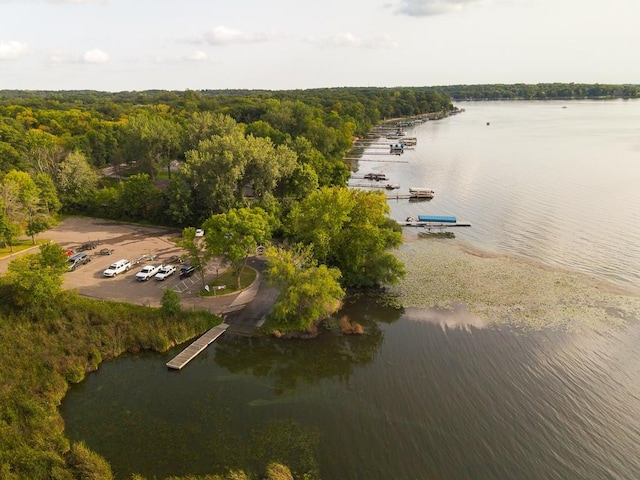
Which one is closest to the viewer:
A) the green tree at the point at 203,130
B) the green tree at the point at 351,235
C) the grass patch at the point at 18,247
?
the green tree at the point at 351,235

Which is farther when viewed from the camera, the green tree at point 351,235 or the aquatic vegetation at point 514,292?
the green tree at point 351,235

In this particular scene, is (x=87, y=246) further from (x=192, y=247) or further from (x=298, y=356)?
(x=298, y=356)

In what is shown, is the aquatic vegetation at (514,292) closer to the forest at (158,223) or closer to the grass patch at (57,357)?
the forest at (158,223)

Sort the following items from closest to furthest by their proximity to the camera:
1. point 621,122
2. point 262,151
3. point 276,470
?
point 276,470
point 262,151
point 621,122

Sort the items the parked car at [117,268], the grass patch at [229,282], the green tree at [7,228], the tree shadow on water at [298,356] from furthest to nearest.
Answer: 1. the green tree at [7,228]
2. the parked car at [117,268]
3. the grass patch at [229,282]
4. the tree shadow on water at [298,356]

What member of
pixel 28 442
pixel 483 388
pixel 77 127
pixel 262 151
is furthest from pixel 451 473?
pixel 77 127

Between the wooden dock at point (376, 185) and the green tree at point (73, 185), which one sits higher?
the green tree at point (73, 185)

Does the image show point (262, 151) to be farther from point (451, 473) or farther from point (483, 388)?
point (451, 473)

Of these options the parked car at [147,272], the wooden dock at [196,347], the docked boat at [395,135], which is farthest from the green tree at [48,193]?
the docked boat at [395,135]
